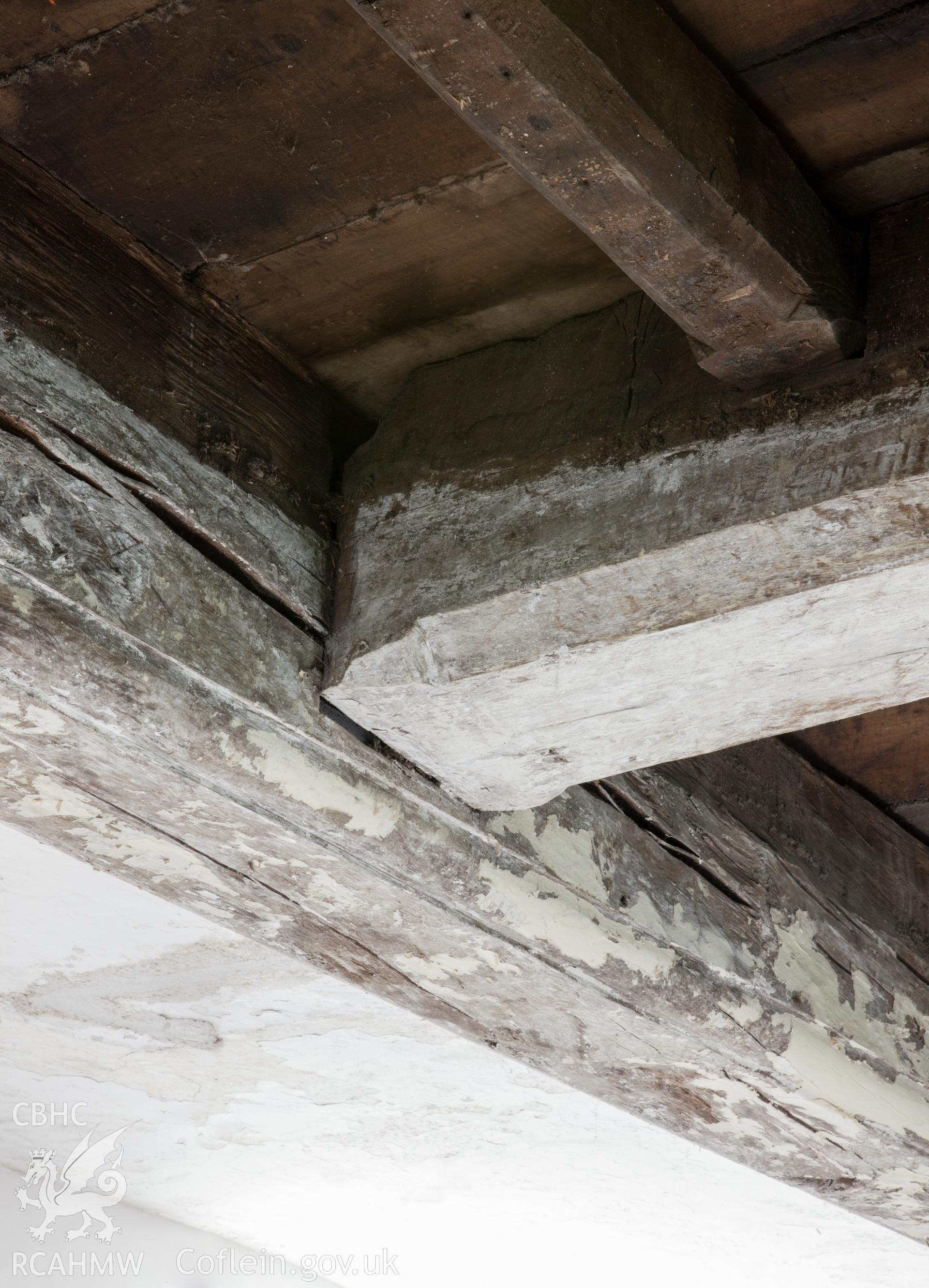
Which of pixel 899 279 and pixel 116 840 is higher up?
pixel 899 279

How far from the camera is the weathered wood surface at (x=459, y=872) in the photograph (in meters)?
1.19

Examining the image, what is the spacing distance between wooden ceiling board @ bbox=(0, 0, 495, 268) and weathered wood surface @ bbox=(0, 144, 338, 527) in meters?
0.05

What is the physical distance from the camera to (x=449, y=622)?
129 cm

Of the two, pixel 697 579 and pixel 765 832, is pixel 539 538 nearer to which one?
pixel 697 579

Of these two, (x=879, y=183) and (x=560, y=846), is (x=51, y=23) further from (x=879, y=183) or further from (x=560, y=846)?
(x=560, y=846)

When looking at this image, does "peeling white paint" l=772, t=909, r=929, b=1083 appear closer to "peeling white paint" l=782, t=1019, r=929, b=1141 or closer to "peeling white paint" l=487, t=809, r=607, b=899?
"peeling white paint" l=782, t=1019, r=929, b=1141

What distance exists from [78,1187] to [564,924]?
218cm

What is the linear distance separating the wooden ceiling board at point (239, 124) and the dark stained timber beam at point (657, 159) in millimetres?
275

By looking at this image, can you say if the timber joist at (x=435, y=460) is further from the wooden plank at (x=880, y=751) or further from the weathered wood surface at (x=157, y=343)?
the wooden plank at (x=880, y=751)

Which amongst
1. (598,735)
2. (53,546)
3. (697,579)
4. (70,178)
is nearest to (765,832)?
(598,735)

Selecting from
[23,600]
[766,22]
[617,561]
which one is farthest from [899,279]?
[23,600]

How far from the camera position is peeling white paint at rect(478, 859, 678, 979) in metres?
1.57

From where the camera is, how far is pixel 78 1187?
312cm

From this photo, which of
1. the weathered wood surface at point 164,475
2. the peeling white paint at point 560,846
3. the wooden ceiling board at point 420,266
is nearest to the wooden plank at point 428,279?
the wooden ceiling board at point 420,266
